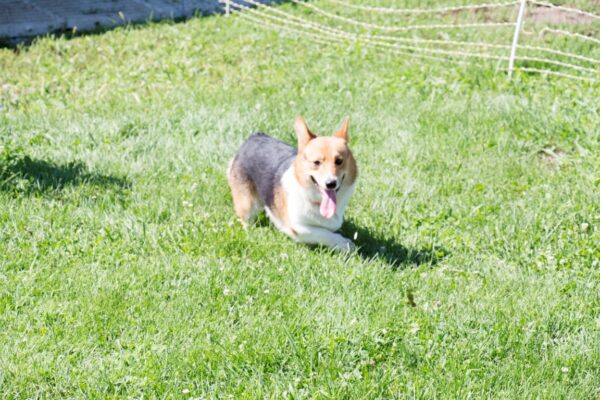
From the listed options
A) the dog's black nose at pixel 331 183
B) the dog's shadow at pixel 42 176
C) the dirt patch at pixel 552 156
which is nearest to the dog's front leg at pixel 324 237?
the dog's black nose at pixel 331 183

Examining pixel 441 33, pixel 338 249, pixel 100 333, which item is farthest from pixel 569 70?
pixel 100 333

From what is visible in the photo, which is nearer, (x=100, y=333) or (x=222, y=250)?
(x=100, y=333)

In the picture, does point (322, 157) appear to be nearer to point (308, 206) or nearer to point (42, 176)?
point (308, 206)

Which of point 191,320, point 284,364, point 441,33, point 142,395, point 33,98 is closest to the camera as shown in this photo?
point 142,395

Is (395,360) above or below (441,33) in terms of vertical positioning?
below

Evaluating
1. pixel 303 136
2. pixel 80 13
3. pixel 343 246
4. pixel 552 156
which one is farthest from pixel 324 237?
pixel 80 13

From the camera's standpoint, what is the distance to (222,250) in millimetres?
5000

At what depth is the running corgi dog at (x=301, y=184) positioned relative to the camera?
15.6ft

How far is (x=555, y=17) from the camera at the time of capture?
10.2 metres

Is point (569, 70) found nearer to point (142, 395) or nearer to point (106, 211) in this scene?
point (106, 211)

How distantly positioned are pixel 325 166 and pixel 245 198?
964 mm

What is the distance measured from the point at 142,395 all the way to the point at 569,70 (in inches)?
250

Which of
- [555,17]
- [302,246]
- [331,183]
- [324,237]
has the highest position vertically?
[555,17]

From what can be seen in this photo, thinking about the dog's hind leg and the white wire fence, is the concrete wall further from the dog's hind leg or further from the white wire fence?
the dog's hind leg
